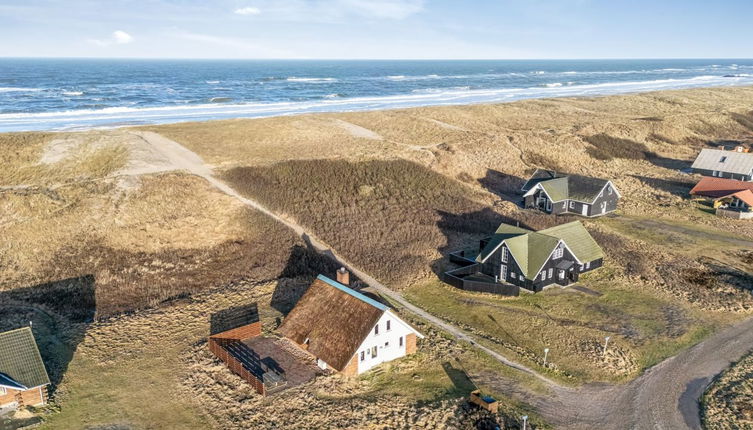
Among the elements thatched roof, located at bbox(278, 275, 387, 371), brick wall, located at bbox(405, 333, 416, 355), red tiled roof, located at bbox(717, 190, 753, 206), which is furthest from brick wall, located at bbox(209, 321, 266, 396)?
red tiled roof, located at bbox(717, 190, 753, 206)

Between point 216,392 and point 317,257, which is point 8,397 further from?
point 317,257

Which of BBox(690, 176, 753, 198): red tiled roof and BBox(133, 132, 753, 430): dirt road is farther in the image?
Result: BBox(690, 176, 753, 198): red tiled roof

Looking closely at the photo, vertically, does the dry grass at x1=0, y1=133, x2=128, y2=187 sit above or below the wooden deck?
above

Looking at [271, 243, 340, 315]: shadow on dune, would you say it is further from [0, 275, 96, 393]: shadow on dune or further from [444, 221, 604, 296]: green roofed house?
[0, 275, 96, 393]: shadow on dune

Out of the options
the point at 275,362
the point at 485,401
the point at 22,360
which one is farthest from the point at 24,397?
the point at 485,401

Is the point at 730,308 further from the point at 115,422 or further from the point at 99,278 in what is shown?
the point at 99,278

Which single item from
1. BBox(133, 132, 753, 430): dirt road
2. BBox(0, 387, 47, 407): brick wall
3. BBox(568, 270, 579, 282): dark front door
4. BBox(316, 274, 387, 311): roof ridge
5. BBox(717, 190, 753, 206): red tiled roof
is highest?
BBox(717, 190, 753, 206): red tiled roof

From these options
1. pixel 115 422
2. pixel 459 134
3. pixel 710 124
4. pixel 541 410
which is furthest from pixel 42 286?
pixel 710 124

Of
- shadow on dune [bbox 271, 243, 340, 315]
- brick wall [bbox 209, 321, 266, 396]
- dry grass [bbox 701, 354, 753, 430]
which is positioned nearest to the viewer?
dry grass [bbox 701, 354, 753, 430]
